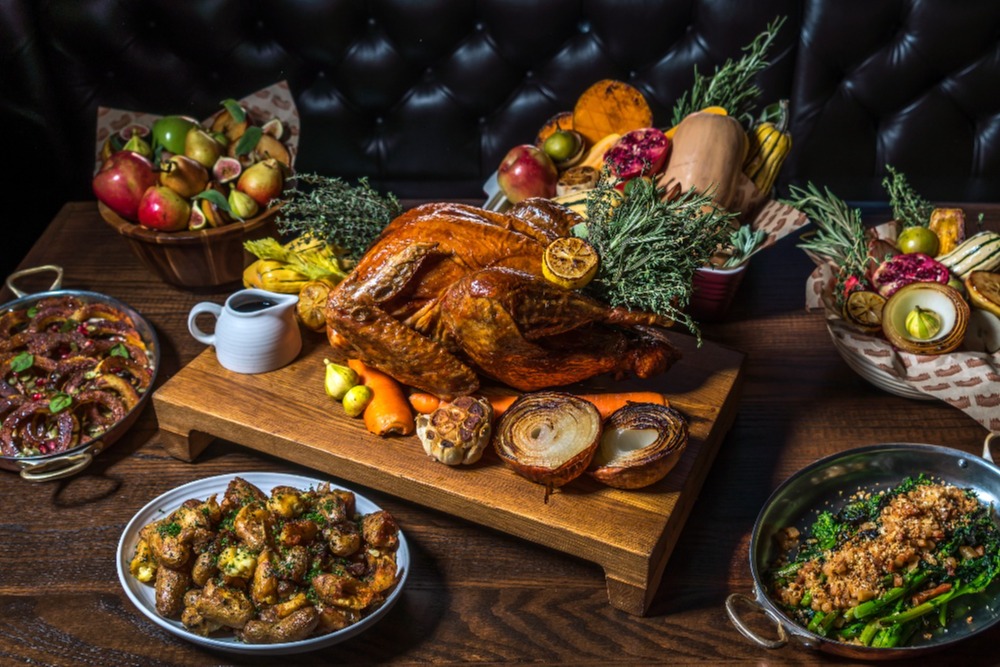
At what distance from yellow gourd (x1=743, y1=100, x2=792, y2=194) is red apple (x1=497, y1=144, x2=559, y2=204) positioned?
1.71 ft

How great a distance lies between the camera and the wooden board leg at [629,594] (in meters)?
1.56

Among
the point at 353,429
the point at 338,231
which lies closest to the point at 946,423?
the point at 353,429

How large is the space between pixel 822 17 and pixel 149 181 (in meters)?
2.15

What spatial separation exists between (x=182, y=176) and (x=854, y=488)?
168 cm

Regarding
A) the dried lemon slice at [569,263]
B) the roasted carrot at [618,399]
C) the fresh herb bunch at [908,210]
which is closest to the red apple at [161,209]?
the dried lemon slice at [569,263]

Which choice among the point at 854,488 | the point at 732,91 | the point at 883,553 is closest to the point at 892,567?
the point at 883,553

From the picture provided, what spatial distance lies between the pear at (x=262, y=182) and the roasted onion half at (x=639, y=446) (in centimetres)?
110

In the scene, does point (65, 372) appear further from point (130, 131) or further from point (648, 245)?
point (648, 245)

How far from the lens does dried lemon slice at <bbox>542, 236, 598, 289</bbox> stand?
1.70m

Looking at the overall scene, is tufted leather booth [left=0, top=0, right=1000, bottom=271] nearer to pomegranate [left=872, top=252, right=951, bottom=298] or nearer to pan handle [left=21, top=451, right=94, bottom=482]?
pomegranate [left=872, top=252, right=951, bottom=298]

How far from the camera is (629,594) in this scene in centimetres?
158

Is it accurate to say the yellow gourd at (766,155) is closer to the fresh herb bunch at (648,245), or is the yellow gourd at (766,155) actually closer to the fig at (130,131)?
the fresh herb bunch at (648,245)

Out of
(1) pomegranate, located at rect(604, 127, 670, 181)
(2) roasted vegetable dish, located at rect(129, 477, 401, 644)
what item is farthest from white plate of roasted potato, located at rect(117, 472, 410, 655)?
(1) pomegranate, located at rect(604, 127, 670, 181)

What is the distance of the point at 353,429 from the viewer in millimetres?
1787
